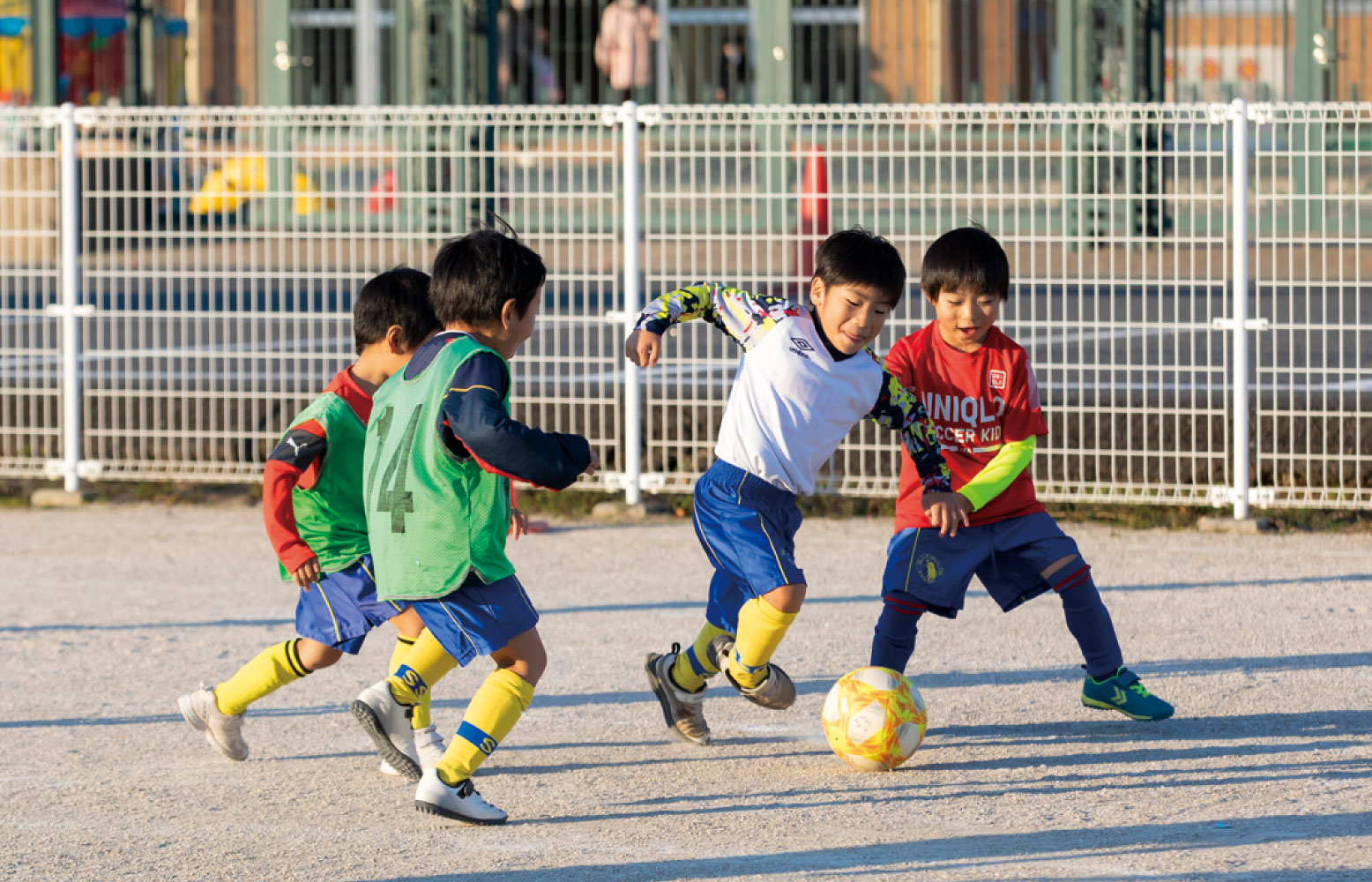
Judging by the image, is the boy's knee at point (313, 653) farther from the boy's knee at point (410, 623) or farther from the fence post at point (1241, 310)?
the fence post at point (1241, 310)

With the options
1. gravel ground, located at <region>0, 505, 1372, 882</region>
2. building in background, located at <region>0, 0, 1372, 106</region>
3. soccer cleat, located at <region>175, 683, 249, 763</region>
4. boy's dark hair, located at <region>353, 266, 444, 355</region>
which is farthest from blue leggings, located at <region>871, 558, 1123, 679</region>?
building in background, located at <region>0, 0, 1372, 106</region>

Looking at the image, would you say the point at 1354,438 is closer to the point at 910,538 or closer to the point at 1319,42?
the point at 910,538

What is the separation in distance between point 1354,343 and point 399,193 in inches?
185

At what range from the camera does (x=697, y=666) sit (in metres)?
4.93

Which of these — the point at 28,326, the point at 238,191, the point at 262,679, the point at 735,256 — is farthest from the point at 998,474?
the point at 28,326

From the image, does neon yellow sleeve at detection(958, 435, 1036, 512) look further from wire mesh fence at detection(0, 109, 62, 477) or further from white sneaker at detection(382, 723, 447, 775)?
wire mesh fence at detection(0, 109, 62, 477)

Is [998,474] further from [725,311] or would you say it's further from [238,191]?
[238,191]

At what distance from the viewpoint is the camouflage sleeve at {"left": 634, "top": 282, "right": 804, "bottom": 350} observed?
15.9 ft

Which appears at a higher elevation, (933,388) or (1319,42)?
(1319,42)

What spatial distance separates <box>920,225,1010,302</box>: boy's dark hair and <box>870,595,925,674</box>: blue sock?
0.92 metres

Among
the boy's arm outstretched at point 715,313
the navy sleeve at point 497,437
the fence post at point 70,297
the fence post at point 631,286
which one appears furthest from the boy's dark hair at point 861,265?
the fence post at point 70,297

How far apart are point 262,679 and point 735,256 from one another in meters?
4.54

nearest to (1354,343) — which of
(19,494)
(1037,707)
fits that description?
(1037,707)

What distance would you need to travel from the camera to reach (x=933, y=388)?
5.06m
